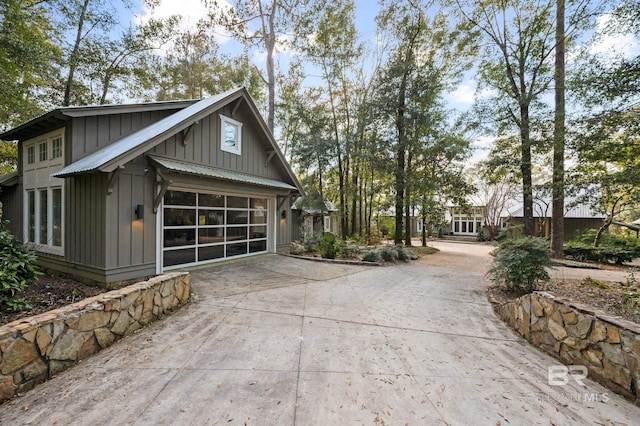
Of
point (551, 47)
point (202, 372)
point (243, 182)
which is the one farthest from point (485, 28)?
point (202, 372)

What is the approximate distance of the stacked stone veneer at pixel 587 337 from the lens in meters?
2.46

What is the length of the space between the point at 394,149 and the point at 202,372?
1213 centimetres

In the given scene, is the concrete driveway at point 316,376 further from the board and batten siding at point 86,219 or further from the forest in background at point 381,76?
the forest in background at point 381,76

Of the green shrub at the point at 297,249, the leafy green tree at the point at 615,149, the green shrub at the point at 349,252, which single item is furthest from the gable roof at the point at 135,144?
Answer: the leafy green tree at the point at 615,149

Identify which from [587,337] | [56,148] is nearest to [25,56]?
[56,148]

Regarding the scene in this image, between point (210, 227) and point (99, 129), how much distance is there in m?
3.54

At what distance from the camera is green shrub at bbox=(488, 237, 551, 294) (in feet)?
16.8

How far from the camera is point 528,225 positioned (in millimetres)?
11125

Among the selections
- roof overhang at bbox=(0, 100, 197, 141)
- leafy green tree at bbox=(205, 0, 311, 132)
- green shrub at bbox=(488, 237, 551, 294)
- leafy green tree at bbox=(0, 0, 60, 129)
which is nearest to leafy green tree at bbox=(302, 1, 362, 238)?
leafy green tree at bbox=(205, 0, 311, 132)

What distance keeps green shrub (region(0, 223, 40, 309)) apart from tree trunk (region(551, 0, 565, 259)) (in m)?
12.0

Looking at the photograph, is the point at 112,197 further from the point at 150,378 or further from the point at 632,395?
the point at 632,395

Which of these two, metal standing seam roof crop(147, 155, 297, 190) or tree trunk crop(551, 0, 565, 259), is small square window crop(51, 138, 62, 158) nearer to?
metal standing seam roof crop(147, 155, 297, 190)

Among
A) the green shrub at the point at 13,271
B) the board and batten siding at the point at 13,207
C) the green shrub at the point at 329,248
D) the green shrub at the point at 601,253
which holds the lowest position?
the green shrub at the point at 601,253

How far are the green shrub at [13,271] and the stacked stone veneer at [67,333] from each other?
1.65m
